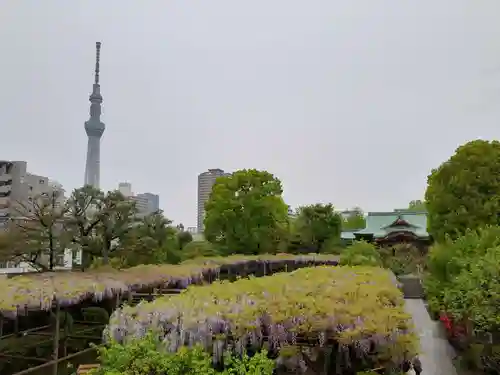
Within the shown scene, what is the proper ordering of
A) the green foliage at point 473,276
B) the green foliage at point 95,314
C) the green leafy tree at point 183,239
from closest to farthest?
1. the green foliage at point 473,276
2. the green foliage at point 95,314
3. the green leafy tree at point 183,239

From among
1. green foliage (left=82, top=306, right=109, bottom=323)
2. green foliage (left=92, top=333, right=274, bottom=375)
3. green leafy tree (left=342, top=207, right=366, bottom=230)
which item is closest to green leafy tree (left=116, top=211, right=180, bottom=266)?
green foliage (left=82, top=306, right=109, bottom=323)

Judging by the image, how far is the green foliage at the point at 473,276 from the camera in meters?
7.95

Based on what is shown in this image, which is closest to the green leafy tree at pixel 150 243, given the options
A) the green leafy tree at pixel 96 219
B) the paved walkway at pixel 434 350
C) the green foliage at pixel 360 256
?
the green leafy tree at pixel 96 219

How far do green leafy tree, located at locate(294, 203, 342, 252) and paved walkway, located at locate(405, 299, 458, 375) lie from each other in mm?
10027

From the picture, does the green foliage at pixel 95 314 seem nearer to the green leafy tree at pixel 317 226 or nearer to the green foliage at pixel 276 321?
the green foliage at pixel 276 321

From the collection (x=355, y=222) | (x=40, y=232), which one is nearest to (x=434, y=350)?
(x=40, y=232)

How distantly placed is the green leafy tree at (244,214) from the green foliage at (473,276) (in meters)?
12.5

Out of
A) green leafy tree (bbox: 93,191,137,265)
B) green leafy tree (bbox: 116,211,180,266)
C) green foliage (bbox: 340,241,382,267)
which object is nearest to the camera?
green leafy tree (bbox: 93,191,137,265)

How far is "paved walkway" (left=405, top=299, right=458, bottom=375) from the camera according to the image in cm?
947

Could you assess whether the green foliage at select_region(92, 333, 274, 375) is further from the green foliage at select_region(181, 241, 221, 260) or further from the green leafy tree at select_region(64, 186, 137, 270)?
the green foliage at select_region(181, 241, 221, 260)

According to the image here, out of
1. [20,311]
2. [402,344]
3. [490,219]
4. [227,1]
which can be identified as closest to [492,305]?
[402,344]

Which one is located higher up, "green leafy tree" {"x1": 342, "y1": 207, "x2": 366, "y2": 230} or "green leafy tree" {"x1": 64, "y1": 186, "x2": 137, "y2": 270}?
"green leafy tree" {"x1": 342, "y1": 207, "x2": 366, "y2": 230}

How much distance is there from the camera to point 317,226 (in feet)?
84.7

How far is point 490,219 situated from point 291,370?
1479cm
